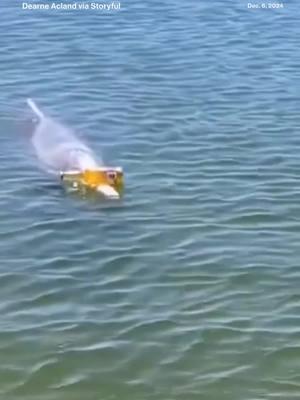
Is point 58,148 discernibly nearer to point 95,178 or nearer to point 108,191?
point 95,178

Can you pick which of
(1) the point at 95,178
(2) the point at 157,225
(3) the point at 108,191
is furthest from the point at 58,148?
(2) the point at 157,225

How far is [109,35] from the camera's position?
2097 centimetres

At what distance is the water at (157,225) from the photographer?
32.9 ft

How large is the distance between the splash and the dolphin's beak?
1.37 feet

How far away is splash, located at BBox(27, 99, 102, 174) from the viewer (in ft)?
46.7

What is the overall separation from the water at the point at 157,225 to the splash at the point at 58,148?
0.22m

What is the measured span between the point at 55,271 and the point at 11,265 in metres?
0.48

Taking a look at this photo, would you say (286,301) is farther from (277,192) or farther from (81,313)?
(277,192)

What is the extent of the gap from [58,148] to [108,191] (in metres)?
1.63

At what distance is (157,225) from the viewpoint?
1287cm

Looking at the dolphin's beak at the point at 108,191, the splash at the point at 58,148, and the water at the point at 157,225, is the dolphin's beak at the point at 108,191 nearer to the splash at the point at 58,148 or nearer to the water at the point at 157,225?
the water at the point at 157,225

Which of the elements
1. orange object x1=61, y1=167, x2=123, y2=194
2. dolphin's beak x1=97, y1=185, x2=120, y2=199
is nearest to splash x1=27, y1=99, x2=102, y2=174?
orange object x1=61, y1=167, x2=123, y2=194

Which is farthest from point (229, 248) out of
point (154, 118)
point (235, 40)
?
point (235, 40)

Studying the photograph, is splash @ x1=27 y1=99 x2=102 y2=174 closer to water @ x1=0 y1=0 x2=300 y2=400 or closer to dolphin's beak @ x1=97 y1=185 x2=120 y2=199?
water @ x1=0 y1=0 x2=300 y2=400
